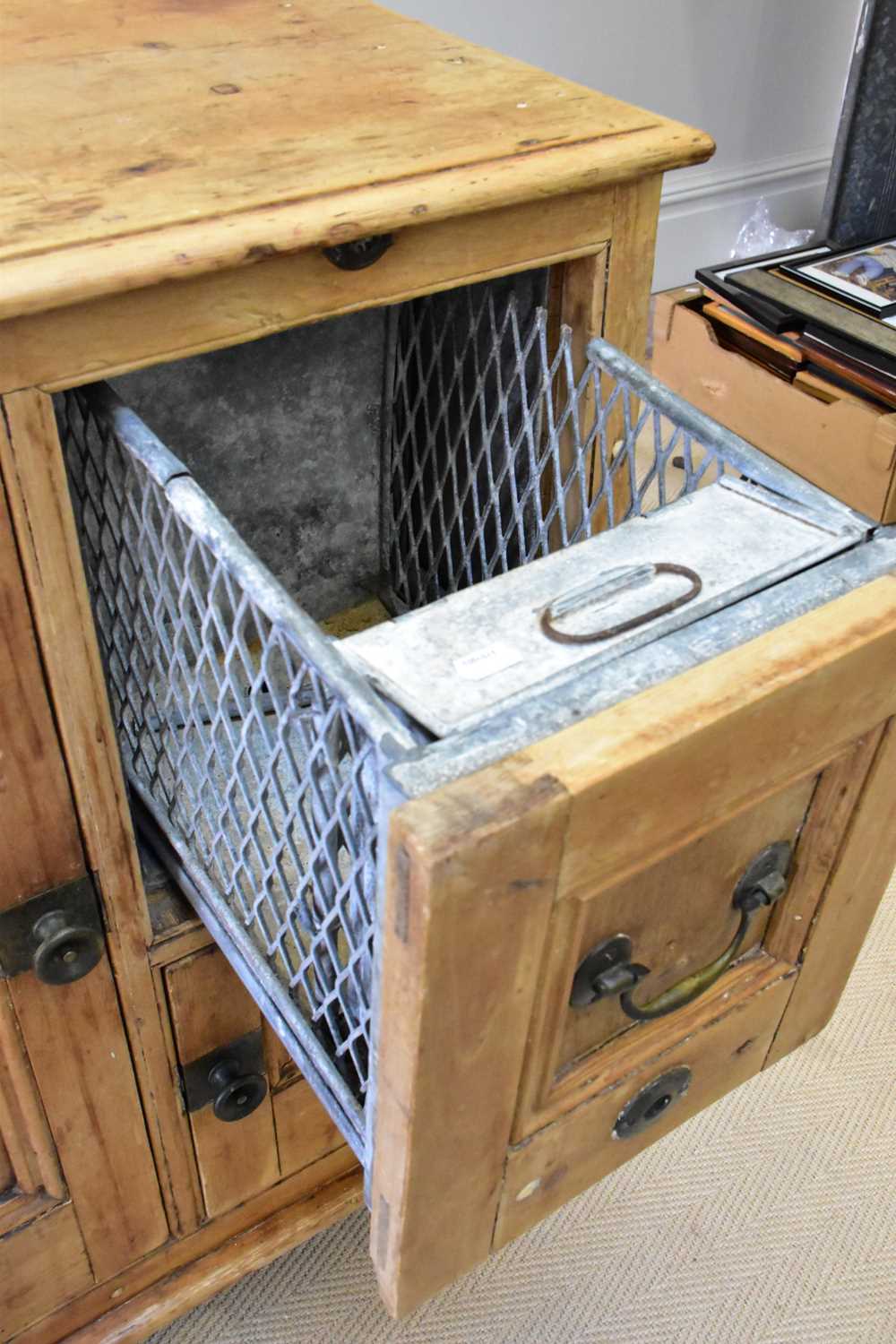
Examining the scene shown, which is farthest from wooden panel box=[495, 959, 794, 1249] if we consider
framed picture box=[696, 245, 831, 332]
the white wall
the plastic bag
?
the plastic bag

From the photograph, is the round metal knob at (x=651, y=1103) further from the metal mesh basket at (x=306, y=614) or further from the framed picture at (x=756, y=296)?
the framed picture at (x=756, y=296)

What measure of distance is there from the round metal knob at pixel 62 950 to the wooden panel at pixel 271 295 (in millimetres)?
338

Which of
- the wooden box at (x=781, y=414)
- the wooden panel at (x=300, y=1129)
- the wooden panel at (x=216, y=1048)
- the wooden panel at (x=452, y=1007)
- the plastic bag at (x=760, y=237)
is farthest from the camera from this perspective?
the plastic bag at (x=760, y=237)

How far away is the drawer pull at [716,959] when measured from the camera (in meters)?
0.56

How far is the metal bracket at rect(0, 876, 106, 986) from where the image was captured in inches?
28.6

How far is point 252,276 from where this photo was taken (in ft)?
1.91

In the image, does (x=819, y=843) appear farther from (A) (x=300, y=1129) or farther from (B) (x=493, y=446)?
(A) (x=300, y=1129)

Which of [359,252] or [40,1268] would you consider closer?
[359,252]

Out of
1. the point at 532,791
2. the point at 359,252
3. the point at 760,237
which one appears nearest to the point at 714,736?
the point at 532,791

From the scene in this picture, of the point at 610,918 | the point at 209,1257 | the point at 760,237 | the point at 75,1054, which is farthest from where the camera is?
the point at 760,237

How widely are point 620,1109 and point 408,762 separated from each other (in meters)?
0.27

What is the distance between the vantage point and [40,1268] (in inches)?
36.7

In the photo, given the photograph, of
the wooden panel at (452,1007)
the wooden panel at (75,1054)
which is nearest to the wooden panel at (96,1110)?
the wooden panel at (75,1054)

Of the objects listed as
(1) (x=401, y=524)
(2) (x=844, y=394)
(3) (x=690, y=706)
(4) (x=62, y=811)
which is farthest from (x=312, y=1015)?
(2) (x=844, y=394)
